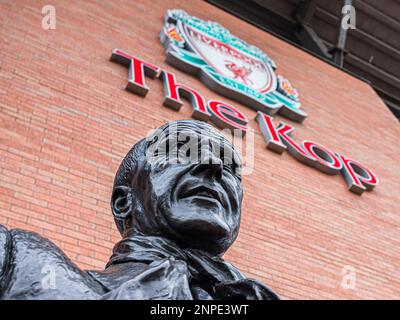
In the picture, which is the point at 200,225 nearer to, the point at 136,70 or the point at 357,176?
the point at 136,70

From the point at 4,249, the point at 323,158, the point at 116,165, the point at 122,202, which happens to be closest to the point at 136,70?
the point at 116,165

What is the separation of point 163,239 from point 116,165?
3.54 metres

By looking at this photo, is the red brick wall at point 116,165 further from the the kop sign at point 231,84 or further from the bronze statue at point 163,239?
the bronze statue at point 163,239

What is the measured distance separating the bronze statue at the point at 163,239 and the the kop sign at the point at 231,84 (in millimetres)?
4462

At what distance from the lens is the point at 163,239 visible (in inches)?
71.9

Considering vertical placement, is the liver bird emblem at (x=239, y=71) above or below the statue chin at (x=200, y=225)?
below

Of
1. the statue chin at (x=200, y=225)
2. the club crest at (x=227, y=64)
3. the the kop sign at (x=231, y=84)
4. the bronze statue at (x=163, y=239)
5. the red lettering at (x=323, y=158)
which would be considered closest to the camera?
the bronze statue at (x=163, y=239)

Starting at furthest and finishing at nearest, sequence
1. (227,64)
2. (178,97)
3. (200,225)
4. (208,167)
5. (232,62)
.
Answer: (232,62)
(227,64)
(178,97)
(208,167)
(200,225)

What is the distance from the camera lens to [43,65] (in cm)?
593

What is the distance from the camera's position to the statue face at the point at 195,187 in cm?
182

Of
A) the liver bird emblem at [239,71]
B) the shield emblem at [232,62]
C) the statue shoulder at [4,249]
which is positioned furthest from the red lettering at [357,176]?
the statue shoulder at [4,249]

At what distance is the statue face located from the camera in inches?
71.5

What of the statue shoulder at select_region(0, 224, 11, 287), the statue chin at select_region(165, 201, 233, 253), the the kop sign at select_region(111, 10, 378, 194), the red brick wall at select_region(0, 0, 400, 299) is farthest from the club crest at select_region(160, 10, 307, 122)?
the statue shoulder at select_region(0, 224, 11, 287)

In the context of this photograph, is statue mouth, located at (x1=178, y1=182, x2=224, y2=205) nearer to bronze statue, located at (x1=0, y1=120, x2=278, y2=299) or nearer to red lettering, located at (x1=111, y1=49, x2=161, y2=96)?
bronze statue, located at (x1=0, y1=120, x2=278, y2=299)
